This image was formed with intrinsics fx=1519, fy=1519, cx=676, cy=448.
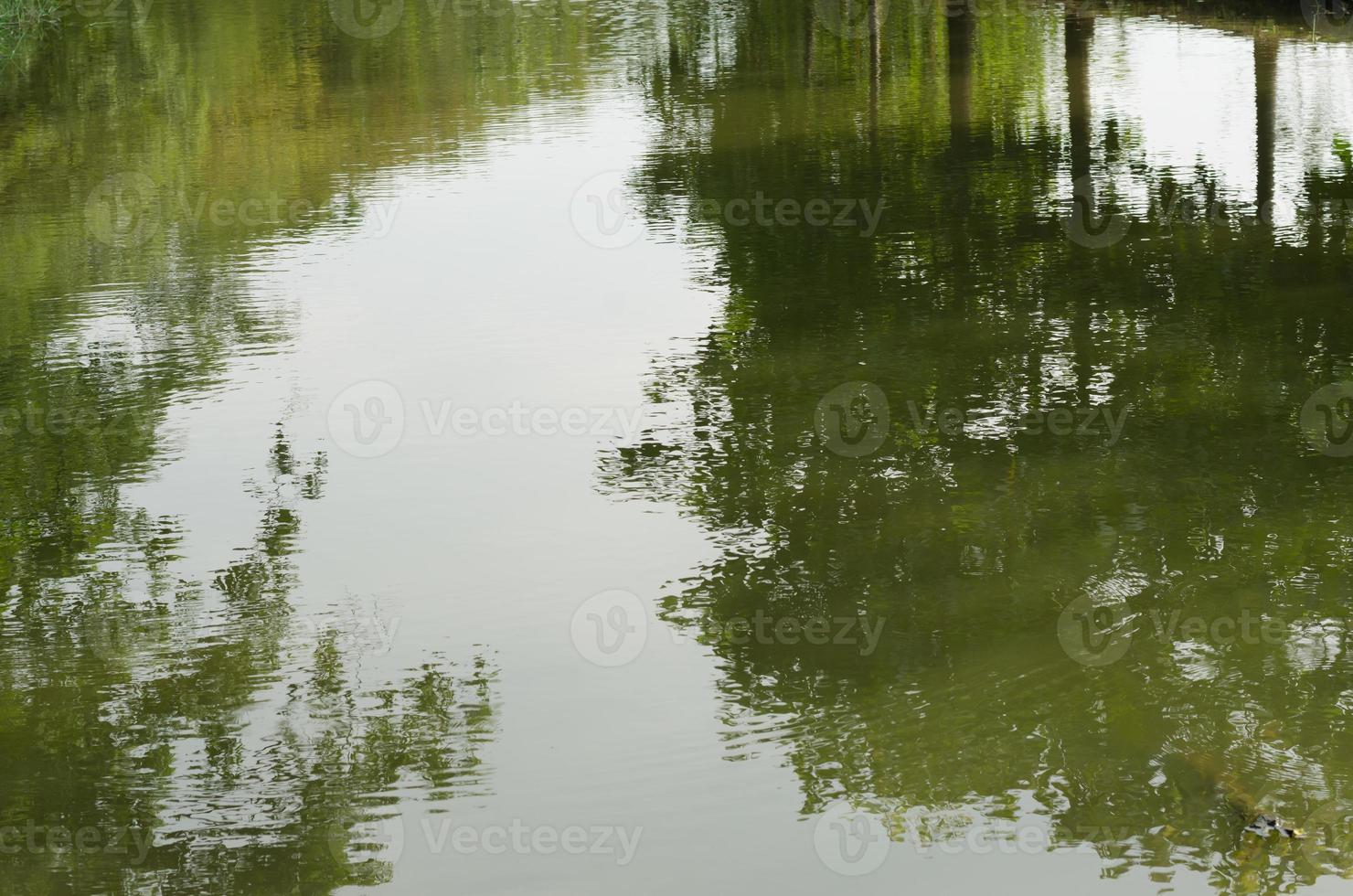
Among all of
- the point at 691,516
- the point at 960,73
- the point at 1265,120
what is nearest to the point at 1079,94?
the point at 960,73

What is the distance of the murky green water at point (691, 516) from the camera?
5672mm

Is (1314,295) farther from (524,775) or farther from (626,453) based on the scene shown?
(524,775)

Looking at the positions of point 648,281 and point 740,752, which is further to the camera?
point 648,281

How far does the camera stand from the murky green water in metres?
5.67

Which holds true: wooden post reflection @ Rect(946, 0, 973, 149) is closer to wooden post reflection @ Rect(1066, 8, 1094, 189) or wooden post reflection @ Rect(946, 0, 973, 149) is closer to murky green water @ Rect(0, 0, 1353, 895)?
murky green water @ Rect(0, 0, 1353, 895)

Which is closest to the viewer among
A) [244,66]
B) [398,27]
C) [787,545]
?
[787,545]

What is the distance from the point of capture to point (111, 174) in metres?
17.1

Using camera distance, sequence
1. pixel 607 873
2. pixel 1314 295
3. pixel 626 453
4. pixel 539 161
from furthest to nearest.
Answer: pixel 539 161, pixel 1314 295, pixel 626 453, pixel 607 873

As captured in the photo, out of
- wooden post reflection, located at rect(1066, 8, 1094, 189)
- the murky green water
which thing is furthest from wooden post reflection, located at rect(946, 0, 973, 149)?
wooden post reflection, located at rect(1066, 8, 1094, 189)

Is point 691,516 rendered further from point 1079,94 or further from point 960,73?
point 960,73

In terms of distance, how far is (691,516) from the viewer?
820cm

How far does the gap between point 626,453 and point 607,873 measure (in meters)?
3.99

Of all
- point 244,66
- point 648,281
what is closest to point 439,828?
point 648,281

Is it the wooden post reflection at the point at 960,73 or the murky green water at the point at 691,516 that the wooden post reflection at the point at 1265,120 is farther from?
the wooden post reflection at the point at 960,73
